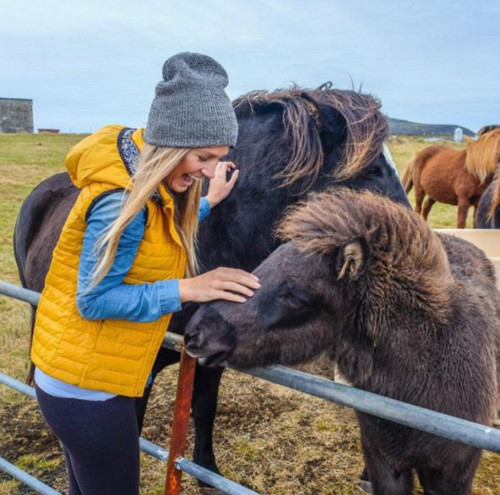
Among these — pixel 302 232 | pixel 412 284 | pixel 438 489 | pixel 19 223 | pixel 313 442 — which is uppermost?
pixel 302 232

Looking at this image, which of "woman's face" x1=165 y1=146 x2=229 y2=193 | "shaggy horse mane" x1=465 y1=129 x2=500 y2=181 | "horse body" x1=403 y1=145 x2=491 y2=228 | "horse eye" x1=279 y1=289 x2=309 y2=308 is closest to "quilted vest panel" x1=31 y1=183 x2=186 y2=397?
"woman's face" x1=165 y1=146 x2=229 y2=193

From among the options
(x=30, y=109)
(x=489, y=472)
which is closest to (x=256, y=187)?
(x=489, y=472)

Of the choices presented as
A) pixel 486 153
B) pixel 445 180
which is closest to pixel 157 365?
pixel 486 153

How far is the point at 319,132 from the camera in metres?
2.58

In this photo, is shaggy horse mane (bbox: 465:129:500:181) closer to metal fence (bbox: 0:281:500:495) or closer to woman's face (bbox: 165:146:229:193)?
woman's face (bbox: 165:146:229:193)

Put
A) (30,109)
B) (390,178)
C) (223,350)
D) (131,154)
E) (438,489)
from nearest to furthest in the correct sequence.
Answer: (131,154)
(223,350)
(438,489)
(390,178)
(30,109)

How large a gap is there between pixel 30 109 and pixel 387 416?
52208 millimetres

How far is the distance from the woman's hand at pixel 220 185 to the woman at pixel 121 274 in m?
0.69

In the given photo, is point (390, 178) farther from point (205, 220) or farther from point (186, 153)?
point (186, 153)

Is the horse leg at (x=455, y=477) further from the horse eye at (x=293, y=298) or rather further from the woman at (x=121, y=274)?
the woman at (x=121, y=274)

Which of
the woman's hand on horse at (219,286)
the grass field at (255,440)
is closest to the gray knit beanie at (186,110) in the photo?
the woman's hand on horse at (219,286)

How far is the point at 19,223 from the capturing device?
4.09 meters

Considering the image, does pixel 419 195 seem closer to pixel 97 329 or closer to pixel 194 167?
pixel 194 167

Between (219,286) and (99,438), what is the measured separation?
0.64m
